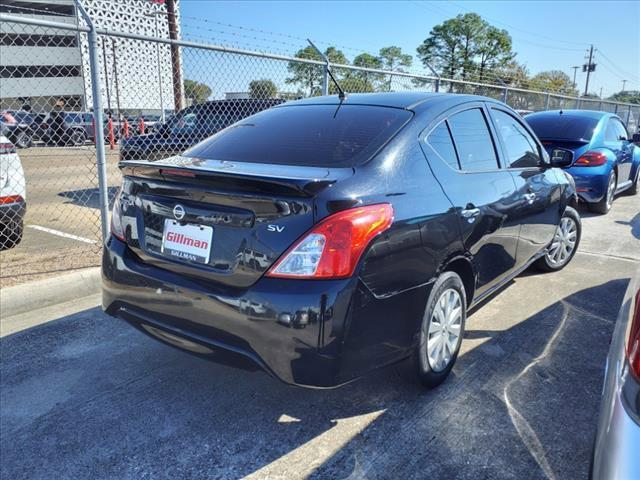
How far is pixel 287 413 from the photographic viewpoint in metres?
2.68

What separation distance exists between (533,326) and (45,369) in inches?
133

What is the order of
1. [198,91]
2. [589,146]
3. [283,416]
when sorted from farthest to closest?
[198,91] → [589,146] → [283,416]

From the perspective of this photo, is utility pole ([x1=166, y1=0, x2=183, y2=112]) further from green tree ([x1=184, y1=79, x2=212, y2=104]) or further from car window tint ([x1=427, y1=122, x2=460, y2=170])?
car window tint ([x1=427, y1=122, x2=460, y2=170])

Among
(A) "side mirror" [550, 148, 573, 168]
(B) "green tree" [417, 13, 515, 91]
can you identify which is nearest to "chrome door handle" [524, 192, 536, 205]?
(A) "side mirror" [550, 148, 573, 168]

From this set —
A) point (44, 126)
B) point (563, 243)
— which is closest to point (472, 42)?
point (44, 126)

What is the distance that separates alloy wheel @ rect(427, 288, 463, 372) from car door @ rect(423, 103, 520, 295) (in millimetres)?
321

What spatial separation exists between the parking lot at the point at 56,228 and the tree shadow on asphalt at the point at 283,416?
1300 millimetres

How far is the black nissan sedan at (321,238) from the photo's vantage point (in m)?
2.11

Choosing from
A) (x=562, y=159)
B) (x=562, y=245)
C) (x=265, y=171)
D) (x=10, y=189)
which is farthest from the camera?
(x=562, y=245)

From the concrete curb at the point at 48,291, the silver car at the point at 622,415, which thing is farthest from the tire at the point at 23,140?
the silver car at the point at 622,415

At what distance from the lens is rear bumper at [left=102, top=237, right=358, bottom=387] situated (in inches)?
82.0

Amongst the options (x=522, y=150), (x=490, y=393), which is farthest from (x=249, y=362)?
(x=522, y=150)

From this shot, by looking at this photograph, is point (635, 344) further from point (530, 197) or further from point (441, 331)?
point (530, 197)

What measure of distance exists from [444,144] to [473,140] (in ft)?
1.41
